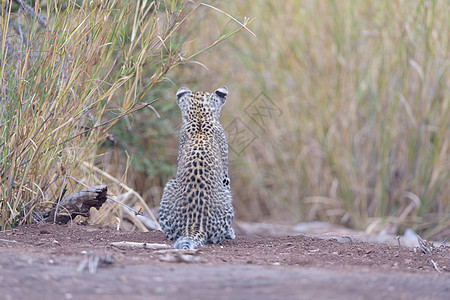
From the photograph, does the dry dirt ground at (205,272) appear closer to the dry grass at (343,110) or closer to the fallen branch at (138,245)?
the fallen branch at (138,245)

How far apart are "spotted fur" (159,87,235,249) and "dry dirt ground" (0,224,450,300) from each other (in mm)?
339

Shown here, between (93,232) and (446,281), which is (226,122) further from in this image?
(446,281)

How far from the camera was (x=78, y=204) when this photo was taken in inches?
191

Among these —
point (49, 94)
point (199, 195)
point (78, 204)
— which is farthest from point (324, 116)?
point (49, 94)

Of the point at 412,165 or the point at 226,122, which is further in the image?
the point at 226,122

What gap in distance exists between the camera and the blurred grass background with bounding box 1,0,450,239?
7.44 meters

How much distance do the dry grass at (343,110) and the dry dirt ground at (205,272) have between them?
319 centimetres

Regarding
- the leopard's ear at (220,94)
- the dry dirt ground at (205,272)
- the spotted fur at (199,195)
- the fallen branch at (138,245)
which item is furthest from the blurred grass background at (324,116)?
the dry dirt ground at (205,272)

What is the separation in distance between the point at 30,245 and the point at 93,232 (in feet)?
2.82

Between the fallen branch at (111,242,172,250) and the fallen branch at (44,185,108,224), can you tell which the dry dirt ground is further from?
the fallen branch at (44,185,108,224)

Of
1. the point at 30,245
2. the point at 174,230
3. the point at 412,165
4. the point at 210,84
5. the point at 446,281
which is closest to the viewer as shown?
the point at 446,281

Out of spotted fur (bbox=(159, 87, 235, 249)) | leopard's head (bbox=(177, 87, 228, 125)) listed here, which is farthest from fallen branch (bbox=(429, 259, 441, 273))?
leopard's head (bbox=(177, 87, 228, 125))

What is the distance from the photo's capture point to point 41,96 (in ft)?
14.9

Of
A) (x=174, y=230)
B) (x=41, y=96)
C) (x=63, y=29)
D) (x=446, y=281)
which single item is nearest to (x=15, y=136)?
(x=41, y=96)
